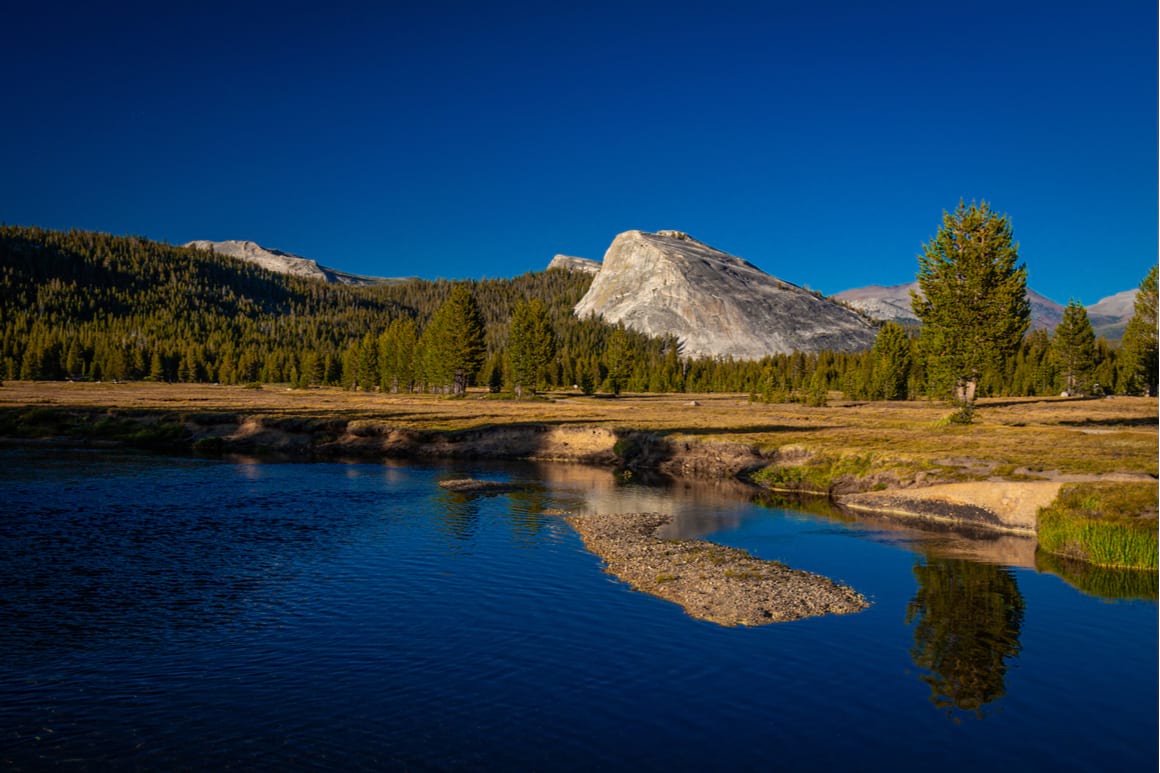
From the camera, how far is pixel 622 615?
70.9ft

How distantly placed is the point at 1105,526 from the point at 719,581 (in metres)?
17.1

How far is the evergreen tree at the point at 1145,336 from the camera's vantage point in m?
127

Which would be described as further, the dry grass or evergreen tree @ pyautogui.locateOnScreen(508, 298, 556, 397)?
evergreen tree @ pyautogui.locateOnScreen(508, 298, 556, 397)

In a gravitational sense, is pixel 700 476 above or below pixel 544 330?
below

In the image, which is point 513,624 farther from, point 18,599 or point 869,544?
point 869,544

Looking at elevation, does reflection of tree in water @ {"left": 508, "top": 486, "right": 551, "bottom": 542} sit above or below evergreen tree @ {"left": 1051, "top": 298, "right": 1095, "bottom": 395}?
below

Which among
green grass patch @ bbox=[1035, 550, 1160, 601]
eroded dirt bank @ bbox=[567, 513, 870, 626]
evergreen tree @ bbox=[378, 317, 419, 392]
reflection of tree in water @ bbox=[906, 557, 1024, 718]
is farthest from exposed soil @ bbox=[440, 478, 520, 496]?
evergreen tree @ bbox=[378, 317, 419, 392]

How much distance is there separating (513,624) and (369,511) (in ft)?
62.3

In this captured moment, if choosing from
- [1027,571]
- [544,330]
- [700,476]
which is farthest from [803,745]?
[544,330]

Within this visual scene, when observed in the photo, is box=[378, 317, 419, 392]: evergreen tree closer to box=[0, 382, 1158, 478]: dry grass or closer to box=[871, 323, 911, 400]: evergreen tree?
box=[0, 382, 1158, 478]: dry grass

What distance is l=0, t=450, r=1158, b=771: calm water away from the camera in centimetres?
1377

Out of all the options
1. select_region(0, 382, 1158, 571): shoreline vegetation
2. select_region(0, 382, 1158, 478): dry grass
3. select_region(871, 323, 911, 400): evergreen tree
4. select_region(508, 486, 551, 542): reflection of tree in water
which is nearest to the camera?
select_region(0, 382, 1158, 571): shoreline vegetation

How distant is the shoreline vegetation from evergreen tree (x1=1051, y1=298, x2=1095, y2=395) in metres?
55.1

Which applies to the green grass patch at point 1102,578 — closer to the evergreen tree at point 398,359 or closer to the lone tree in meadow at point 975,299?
the lone tree in meadow at point 975,299
